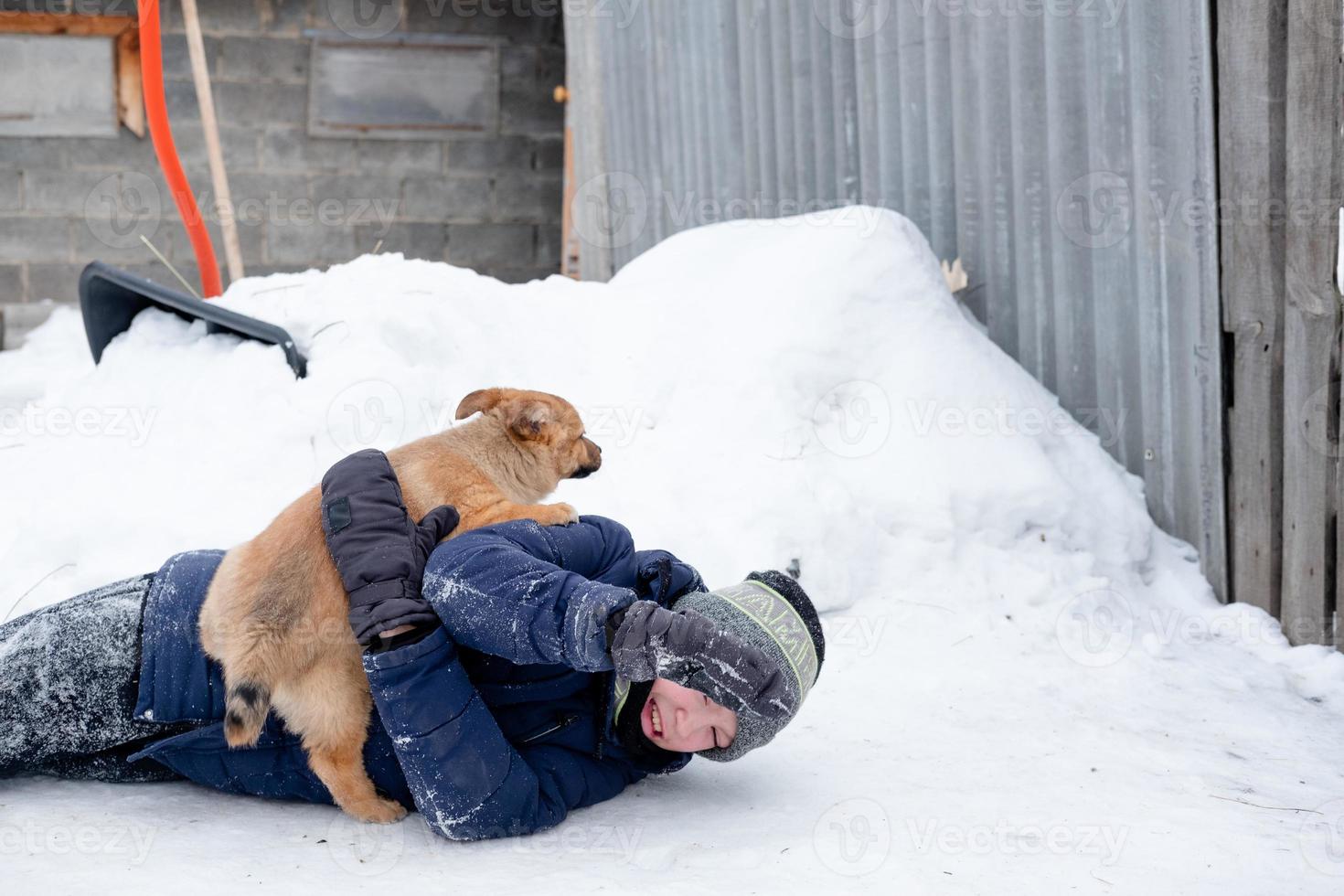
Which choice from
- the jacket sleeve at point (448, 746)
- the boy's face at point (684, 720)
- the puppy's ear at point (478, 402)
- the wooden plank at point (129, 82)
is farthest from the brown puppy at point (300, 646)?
the wooden plank at point (129, 82)

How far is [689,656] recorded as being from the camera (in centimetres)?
218

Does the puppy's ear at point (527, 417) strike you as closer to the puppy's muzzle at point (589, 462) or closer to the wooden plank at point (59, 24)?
the puppy's muzzle at point (589, 462)

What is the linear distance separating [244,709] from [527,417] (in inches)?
42.7

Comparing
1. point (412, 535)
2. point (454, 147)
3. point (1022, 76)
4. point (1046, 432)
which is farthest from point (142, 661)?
point (454, 147)

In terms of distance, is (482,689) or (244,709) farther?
(482,689)

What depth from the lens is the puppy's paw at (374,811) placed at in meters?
2.51

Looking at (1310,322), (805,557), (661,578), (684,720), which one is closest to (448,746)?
(684,720)

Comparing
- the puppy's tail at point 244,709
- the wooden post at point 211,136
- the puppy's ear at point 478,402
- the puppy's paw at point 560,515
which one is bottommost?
the puppy's tail at point 244,709

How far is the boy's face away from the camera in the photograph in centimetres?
249

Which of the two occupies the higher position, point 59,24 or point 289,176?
point 59,24

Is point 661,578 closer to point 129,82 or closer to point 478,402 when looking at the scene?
point 478,402

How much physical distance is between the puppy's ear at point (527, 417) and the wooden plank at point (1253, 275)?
2.24 metres

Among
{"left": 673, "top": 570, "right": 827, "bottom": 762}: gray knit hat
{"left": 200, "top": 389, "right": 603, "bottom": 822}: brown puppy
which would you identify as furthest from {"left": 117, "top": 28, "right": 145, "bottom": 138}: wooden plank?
{"left": 673, "top": 570, "right": 827, "bottom": 762}: gray knit hat

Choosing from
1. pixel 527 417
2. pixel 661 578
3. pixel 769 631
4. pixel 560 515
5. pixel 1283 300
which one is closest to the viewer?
pixel 769 631
